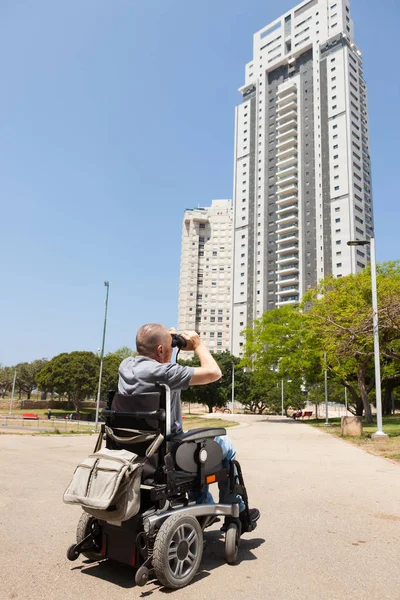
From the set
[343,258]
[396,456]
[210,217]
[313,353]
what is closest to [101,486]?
[396,456]

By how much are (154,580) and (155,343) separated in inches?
64.3

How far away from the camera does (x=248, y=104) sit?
11306cm

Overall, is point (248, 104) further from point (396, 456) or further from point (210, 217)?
point (396, 456)

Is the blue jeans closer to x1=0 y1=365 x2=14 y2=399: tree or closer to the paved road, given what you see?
the paved road

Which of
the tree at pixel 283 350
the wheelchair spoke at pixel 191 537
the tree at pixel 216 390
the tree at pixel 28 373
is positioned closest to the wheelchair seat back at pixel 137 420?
the wheelchair spoke at pixel 191 537

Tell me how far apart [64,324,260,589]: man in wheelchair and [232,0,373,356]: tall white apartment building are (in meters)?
85.2

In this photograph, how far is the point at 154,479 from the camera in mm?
2992

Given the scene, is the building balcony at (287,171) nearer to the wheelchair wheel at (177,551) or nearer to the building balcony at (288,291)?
the building balcony at (288,291)

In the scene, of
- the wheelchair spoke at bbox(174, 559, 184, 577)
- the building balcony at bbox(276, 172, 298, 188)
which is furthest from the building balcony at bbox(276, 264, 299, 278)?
the wheelchair spoke at bbox(174, 559, 184, 577)

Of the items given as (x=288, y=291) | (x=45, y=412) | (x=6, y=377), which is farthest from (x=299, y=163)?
(x=6, y=377)

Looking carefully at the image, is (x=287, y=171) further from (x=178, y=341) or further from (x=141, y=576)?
(x=141, y=576)

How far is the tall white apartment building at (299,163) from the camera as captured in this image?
90.2m

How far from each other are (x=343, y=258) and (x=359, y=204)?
12682mm

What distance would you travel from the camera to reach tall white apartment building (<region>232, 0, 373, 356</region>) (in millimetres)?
90188
